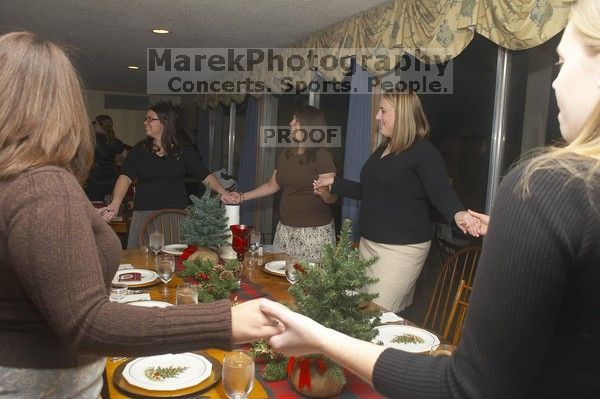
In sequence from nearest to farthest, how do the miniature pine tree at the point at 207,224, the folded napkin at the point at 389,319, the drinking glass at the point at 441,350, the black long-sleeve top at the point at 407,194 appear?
the drinking glass at the point at 441,350, the folded napkin at the point at 389,319, the miniature pine tree at the point at 207,224, the black long-sleeve top at the point at 407,194

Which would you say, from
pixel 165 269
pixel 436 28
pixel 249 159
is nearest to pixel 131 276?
pixel 165 269

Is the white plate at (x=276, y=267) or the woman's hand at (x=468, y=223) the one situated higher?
the woman's hand at (x=468, y=223)

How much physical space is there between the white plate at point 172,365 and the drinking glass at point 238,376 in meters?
0.14

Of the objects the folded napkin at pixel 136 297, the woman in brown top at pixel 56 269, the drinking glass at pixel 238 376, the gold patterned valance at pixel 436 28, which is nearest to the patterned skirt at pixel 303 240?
the gold patterned valance at pixel 436 28

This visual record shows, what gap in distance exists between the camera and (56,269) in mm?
859

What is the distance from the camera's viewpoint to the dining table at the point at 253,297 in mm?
1229

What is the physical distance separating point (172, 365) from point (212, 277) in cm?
64

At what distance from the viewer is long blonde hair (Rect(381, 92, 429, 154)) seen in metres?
2.80

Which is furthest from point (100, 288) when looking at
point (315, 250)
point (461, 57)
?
point (461, 57)

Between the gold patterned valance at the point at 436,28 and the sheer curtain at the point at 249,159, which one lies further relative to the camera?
the sheer curtain at the point at 249,159

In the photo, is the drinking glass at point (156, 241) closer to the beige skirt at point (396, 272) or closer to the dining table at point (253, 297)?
the dining table at point (253, 297)

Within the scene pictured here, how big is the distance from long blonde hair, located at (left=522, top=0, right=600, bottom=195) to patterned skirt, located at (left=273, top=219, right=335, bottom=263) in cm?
284

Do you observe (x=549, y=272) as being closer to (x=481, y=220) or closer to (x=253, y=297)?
(x=253, y=297)

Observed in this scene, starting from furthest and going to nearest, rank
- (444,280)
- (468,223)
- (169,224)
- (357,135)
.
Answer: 1. (357,135)
2. (169,224)
3. (468,223)
4. (444,280)
